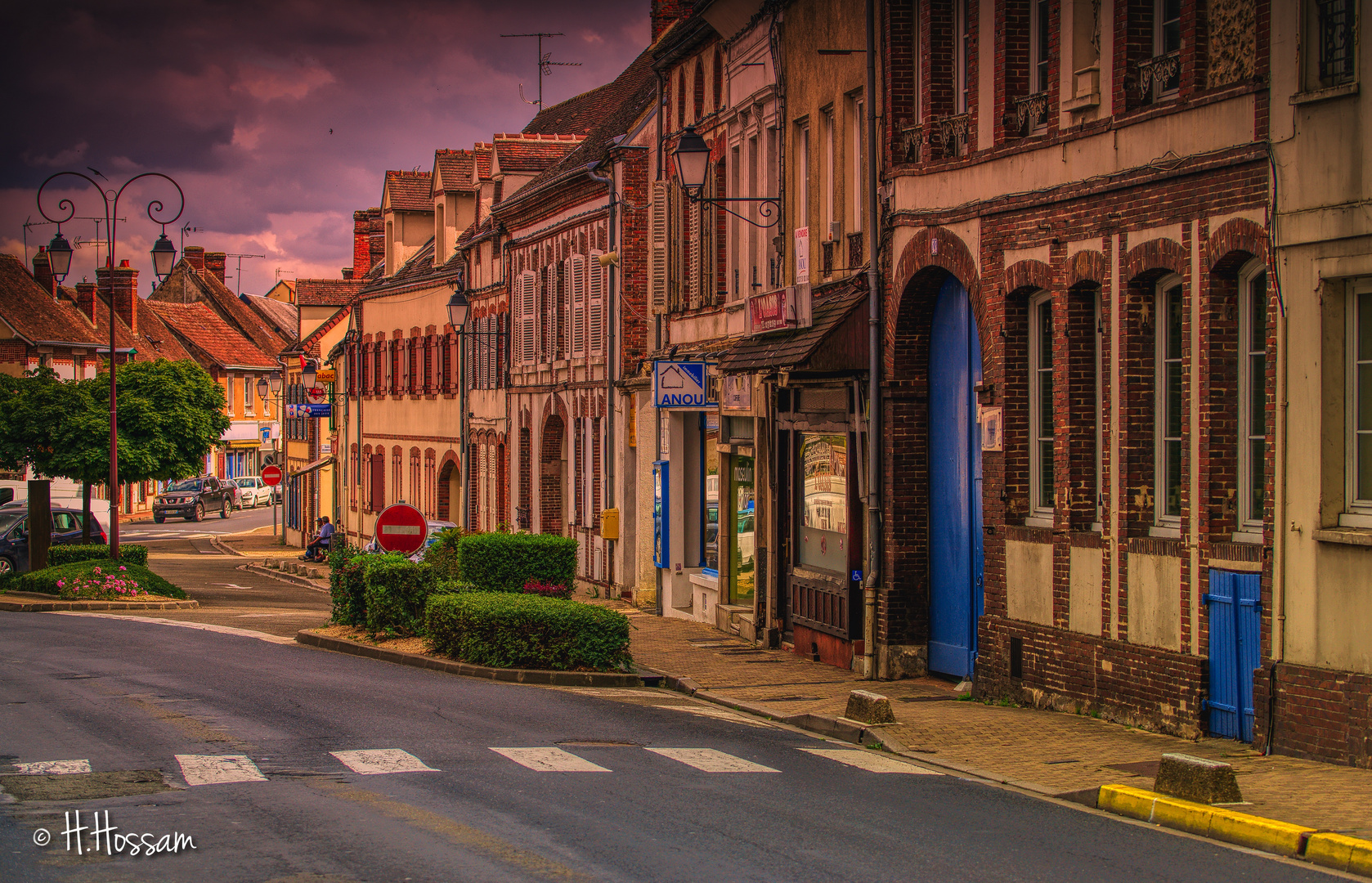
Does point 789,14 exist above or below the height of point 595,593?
above

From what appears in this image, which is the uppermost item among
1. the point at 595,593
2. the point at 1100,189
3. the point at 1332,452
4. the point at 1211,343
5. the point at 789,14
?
the point at 789,14

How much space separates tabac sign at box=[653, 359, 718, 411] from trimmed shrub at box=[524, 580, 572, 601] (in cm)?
322

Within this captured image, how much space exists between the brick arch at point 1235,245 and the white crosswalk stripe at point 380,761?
7.06m

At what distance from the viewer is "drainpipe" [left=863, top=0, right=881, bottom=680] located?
1648 centimetres

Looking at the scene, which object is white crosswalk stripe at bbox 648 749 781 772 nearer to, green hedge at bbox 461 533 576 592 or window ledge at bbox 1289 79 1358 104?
window ledge at bbox 1289 79 1358 104

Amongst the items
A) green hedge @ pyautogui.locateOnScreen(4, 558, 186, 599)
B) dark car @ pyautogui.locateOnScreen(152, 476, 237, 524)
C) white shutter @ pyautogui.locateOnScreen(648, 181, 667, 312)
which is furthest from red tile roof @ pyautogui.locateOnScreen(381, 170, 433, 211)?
dark car @ pyautogui.locateOnScreen(152, 476, 237, 524)

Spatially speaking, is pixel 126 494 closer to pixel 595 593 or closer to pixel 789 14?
pixel 595 593

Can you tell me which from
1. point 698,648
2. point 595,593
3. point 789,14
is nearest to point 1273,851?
point 698,648

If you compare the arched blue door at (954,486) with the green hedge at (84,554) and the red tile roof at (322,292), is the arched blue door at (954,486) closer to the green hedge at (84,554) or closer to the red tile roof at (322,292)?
the green hedge at (84,554)

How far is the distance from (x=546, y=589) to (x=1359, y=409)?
41.9 ft

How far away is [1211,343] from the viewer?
11859 millimetres

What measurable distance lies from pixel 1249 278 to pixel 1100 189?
1.84 meters

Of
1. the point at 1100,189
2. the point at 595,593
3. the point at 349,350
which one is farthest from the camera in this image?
the point at 349,350

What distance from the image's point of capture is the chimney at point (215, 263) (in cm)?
9425
